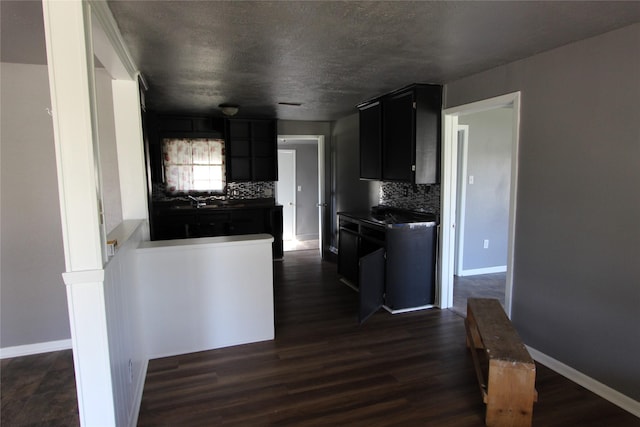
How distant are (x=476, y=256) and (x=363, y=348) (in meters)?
2.73

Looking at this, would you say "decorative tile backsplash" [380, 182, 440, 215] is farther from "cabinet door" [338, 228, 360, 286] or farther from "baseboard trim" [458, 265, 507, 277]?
"baseboard trim" [458, 265, 507, 277]

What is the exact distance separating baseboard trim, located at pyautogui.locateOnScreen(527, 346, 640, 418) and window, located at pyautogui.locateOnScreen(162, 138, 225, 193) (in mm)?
4793

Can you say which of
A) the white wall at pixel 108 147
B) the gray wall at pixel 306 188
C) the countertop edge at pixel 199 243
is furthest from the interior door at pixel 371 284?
the gray wall at pixel 306 188

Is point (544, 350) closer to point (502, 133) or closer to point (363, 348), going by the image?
point (363, 348)

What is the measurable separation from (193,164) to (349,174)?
2.41 metres

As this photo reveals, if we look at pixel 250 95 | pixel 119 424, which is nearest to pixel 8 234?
pixel 119 424

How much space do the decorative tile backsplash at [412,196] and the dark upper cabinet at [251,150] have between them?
6.67 feet

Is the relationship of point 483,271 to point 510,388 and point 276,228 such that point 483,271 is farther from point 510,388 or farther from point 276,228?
point 510,388

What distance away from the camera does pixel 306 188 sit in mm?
7738

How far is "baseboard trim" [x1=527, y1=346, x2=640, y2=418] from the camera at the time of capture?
7.47ft

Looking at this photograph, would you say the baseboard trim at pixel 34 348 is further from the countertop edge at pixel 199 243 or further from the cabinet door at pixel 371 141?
the cabinet door at pixel 371 141

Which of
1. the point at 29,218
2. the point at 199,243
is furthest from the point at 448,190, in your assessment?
A: the point at 29,218

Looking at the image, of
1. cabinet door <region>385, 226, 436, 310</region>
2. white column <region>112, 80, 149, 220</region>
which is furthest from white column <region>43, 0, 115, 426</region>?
cabinet door <region>385, 226, 436, 310</region>

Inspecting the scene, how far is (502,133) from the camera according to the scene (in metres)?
5.11
